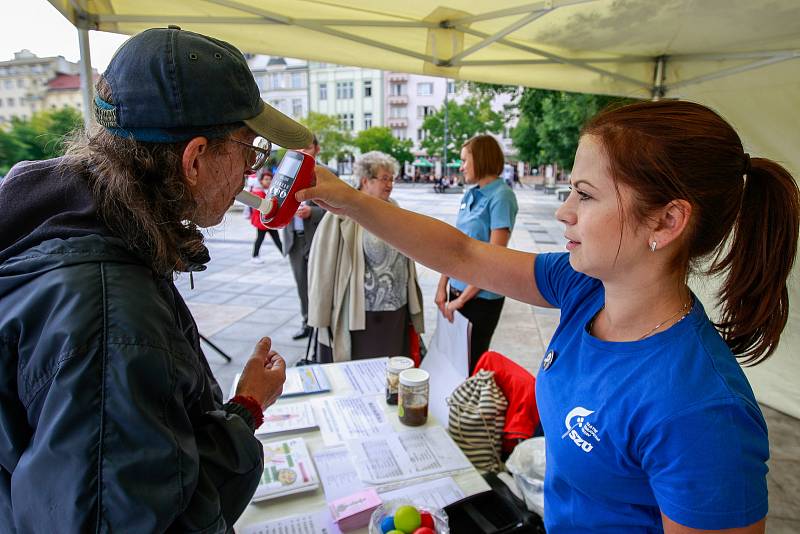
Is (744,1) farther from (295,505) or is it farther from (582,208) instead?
(295,505)

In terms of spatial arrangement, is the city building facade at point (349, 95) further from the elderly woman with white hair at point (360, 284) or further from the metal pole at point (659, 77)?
the elderly woman with white hair at point (360, 284)

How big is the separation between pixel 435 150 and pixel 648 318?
145 ft

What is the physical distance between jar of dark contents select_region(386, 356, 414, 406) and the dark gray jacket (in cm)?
116

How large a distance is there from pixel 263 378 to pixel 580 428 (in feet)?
2.49

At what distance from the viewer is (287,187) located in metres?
1.40

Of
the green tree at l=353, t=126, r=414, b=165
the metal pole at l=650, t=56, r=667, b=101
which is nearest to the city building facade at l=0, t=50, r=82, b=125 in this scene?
the metal pole at l=650, t=56, r=667, b=101

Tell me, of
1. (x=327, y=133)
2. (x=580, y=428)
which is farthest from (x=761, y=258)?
(x=327, y=133)

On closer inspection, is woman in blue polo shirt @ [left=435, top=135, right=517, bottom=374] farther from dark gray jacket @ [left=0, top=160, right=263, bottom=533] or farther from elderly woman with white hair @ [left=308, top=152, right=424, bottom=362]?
dark gray jacket @ [left=0, top=160, right=263, bottom=533]

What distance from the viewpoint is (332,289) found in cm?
315

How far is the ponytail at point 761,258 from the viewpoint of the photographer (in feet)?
3.23

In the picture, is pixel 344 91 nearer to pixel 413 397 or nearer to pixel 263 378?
pixel 413 397

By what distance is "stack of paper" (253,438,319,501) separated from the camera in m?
1.47

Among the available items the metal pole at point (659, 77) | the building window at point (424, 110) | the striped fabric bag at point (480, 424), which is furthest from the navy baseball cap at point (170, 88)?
the building window at point (424, 110)

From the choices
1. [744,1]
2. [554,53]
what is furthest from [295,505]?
[554,53]
